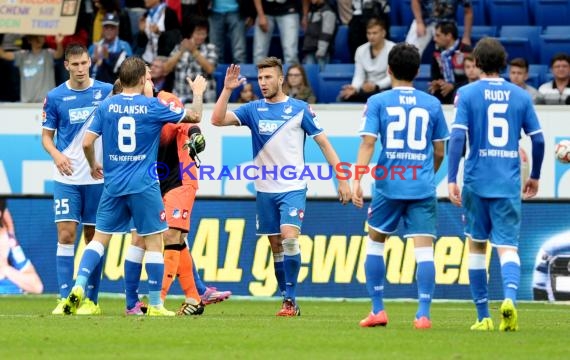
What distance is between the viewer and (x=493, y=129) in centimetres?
1128

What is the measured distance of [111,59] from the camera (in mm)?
20703

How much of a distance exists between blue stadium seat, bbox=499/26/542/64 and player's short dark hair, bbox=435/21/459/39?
130cm

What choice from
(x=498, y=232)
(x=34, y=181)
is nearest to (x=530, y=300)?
(x=498, y=232)

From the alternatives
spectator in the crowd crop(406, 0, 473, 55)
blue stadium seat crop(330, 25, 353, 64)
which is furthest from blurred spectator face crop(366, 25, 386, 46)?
blue stadium seat crop(330, 25, 353, 64)

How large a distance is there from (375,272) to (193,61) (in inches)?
376

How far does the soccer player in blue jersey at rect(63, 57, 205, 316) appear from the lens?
12.4 meters

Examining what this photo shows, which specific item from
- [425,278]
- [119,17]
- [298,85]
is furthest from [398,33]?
[425,278]

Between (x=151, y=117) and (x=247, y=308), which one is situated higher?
(x=151, y=117)

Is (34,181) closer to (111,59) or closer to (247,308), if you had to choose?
(111,59)

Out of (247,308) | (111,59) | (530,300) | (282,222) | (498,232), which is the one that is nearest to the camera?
(498,232)

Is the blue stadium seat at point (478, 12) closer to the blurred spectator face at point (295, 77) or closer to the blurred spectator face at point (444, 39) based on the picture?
the blurred spectator face at point (444, 39)

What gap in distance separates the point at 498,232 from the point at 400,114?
1231mm

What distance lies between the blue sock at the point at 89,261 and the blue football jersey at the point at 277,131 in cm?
172

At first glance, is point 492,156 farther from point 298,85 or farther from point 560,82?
point 298,85
